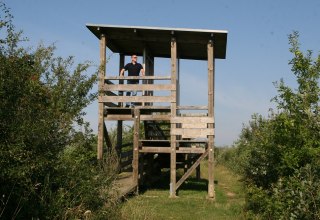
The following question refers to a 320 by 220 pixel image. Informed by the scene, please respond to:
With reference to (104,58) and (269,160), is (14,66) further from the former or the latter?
(104,58)

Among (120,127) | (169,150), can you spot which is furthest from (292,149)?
(120,127)

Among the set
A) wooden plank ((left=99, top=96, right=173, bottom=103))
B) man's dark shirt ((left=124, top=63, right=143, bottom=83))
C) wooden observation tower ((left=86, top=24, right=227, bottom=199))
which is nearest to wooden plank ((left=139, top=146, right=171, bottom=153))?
wooden observation tower ((left=86, top=24, right=227, bottom=199))

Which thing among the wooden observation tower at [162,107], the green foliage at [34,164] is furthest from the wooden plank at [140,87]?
the green foliage at [34,164]

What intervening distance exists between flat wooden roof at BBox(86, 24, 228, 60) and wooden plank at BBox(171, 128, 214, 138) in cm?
311

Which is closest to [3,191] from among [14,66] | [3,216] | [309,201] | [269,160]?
[3,216]

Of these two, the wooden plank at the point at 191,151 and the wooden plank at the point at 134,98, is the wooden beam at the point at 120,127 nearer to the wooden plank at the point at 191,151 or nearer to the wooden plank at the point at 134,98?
the wooden plank at the point at 134,98

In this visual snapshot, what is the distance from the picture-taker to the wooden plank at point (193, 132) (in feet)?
47.9

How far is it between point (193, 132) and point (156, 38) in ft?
12.1

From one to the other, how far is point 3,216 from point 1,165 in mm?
1134

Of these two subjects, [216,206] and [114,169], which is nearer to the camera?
[114,169]

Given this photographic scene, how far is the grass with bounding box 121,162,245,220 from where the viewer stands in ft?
33.3

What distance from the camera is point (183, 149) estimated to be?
586 inches

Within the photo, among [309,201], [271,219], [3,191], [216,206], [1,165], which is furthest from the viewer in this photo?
[216,206]

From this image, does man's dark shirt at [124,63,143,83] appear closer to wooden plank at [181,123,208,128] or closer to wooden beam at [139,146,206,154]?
wooden beam at [139,146,206,154]
